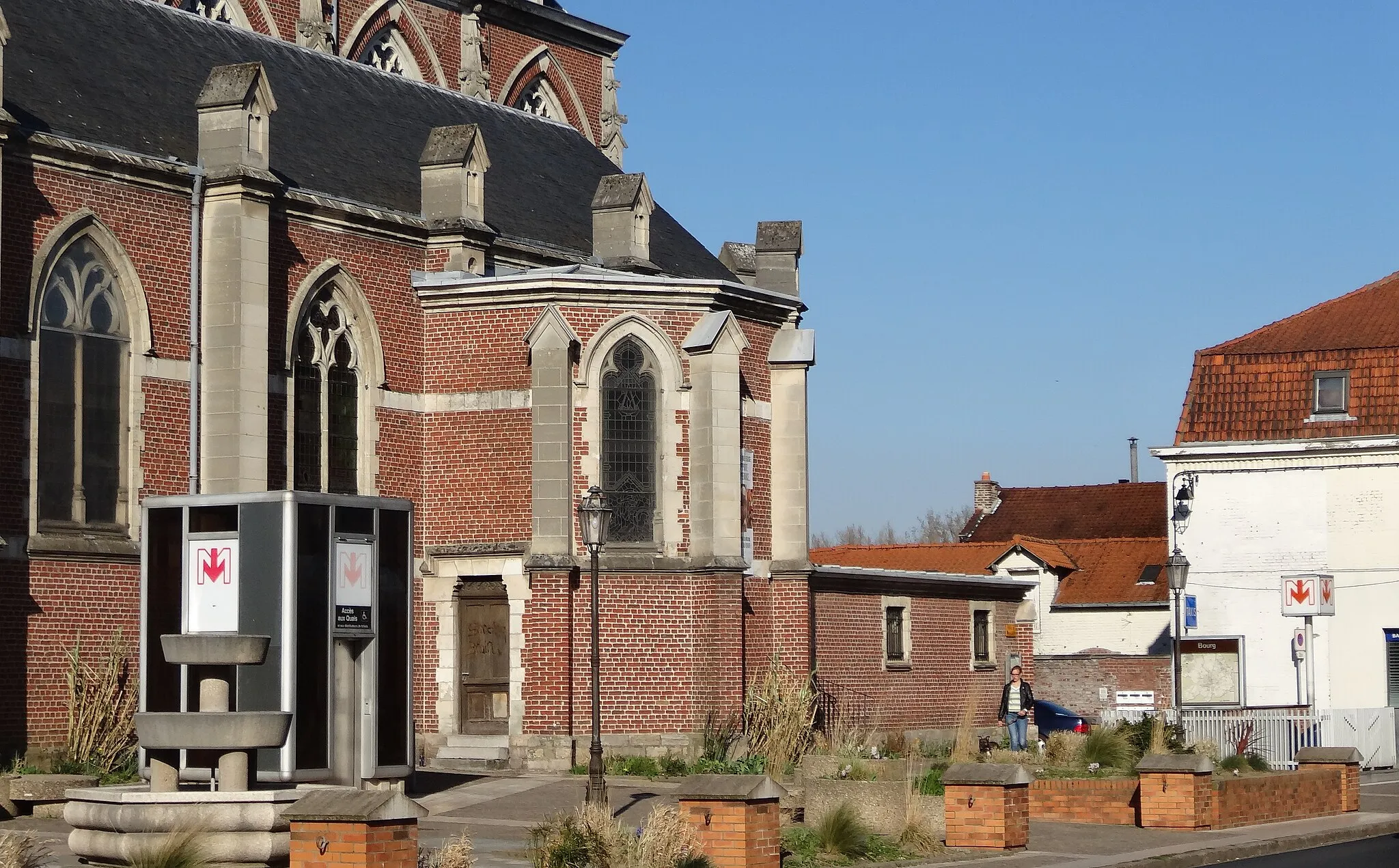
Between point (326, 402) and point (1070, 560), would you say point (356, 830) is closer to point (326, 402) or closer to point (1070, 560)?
point (326, 402)

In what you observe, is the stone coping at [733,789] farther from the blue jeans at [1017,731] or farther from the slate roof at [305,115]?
the slate roof at [305,115]

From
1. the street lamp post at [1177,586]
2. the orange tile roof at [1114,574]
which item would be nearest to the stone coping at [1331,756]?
the street lamp post at [1177,586]

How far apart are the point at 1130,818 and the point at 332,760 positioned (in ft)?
30.0

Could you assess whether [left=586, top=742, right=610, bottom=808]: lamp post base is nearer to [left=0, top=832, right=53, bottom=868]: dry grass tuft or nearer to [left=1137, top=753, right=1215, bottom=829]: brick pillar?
[left=1137, top=753, right=1215, bottom=829]: brick pillar

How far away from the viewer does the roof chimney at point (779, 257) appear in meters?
33.6

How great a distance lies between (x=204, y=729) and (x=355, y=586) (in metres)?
3.98

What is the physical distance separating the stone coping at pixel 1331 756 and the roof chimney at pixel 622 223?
13293 mm

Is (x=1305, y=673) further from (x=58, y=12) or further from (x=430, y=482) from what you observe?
(x=58, y=12)

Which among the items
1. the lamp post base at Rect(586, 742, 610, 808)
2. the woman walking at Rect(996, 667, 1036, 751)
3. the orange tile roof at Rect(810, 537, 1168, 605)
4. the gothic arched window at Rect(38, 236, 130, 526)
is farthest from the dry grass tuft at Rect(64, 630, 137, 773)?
the orange tile roof at Rect(810, 537, 1168, 605)

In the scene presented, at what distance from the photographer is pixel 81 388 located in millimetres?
24406

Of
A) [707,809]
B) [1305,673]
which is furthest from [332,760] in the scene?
[1305,673]

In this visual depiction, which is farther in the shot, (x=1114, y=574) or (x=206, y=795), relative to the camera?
(x=1114, y=574)

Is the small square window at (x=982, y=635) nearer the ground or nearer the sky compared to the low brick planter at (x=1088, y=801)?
nearer the sky

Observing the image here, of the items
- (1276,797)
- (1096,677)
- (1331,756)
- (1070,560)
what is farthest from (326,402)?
(1070,560)
